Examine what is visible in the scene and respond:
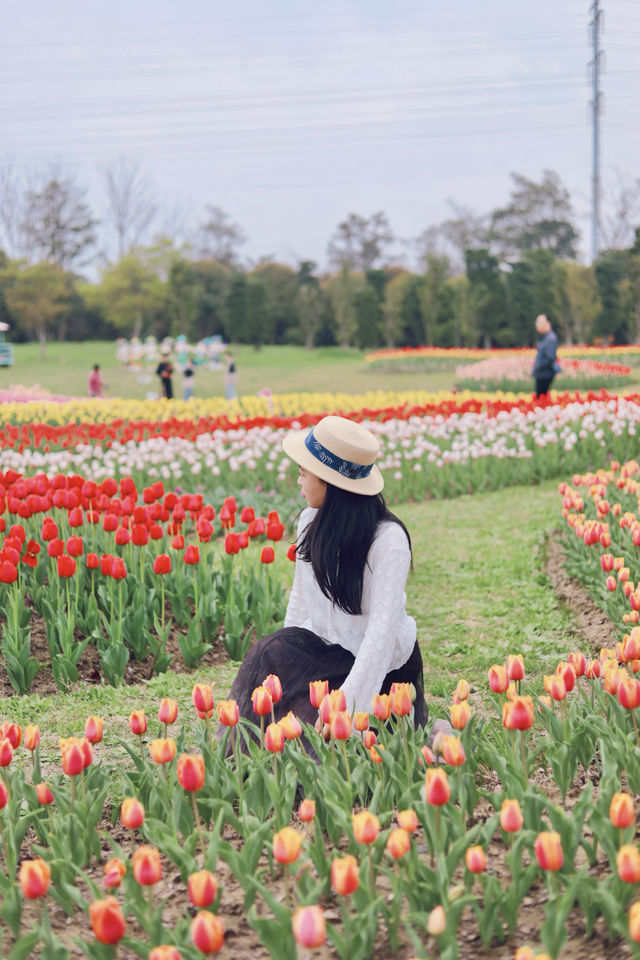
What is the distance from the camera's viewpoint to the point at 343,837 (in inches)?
104

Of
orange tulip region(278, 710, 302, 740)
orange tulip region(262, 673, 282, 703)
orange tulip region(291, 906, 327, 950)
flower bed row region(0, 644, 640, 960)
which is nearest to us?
orange tulip region(291, 906, 327, 950)

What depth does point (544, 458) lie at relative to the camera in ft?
32.8

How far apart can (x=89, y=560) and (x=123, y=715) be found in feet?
2.53

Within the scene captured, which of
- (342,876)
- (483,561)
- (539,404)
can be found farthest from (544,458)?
(342,876)

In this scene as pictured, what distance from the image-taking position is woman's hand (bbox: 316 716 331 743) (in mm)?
2557

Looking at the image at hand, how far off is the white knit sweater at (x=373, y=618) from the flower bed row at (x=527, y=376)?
638 inches

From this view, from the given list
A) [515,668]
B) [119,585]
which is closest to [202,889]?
[515,668]

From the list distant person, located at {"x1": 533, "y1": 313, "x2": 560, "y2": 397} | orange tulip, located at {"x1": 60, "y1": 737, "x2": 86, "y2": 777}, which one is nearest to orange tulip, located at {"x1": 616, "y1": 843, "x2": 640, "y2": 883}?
orange tulip, located at {"x1": 60, "y1": 737, "x2": 86, "y2": 777}

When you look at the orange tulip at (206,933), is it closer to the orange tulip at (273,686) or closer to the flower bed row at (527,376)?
the orange tulip at (273,686)

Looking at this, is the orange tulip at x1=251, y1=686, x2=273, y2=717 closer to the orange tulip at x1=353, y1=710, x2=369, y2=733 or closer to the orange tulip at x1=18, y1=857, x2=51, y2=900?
the orange tulip at x1=353, y1=710, x2=369, y2=733

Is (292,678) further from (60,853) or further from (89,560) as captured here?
(89,560)

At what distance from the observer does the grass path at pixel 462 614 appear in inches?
168

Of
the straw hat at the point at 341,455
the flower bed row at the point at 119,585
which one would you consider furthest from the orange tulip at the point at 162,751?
the flower bed row at the point at 119,585

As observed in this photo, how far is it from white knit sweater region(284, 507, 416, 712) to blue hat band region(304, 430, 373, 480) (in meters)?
0.21
